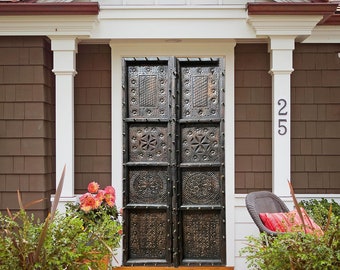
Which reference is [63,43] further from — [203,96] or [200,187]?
[200,187]

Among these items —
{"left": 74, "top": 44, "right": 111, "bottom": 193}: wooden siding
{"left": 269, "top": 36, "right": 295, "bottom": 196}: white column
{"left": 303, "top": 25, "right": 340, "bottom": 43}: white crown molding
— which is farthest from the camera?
{"left": 74, "top": 44, "right": 111, "bottom": 193}: wooden siding

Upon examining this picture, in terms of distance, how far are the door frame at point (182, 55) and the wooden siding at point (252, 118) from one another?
2.6 inches

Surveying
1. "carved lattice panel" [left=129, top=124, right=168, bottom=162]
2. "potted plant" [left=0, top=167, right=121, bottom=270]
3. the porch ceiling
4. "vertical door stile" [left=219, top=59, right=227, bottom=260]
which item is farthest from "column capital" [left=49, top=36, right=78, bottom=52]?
"potted plant" [left=0, top=167, right=121, bottom=270]

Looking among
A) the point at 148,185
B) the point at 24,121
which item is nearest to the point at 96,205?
the point at 148,185

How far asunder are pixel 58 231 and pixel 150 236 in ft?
8.96

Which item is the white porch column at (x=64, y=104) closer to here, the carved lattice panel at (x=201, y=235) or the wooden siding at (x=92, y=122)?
the wooden siding at (x=92, y=122)

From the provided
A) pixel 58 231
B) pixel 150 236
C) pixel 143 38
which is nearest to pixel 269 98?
pixel 143 38

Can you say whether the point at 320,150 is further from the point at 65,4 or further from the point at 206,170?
the point at 65,4

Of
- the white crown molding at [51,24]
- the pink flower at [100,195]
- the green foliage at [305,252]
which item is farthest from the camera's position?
the white crown molding at [51,24]

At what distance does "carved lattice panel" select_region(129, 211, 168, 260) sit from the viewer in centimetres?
561

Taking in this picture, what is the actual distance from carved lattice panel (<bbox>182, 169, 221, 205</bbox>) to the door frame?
12cm

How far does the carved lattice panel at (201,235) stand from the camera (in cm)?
560

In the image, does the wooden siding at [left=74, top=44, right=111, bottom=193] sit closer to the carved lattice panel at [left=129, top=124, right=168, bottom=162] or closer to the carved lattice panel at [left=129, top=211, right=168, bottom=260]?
the carved lattice panel at [left=129, top=124, right=168, bottom=162]

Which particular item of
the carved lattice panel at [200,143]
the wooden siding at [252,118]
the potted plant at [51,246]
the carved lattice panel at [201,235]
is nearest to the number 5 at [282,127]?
the wooden siding at [252,118]
